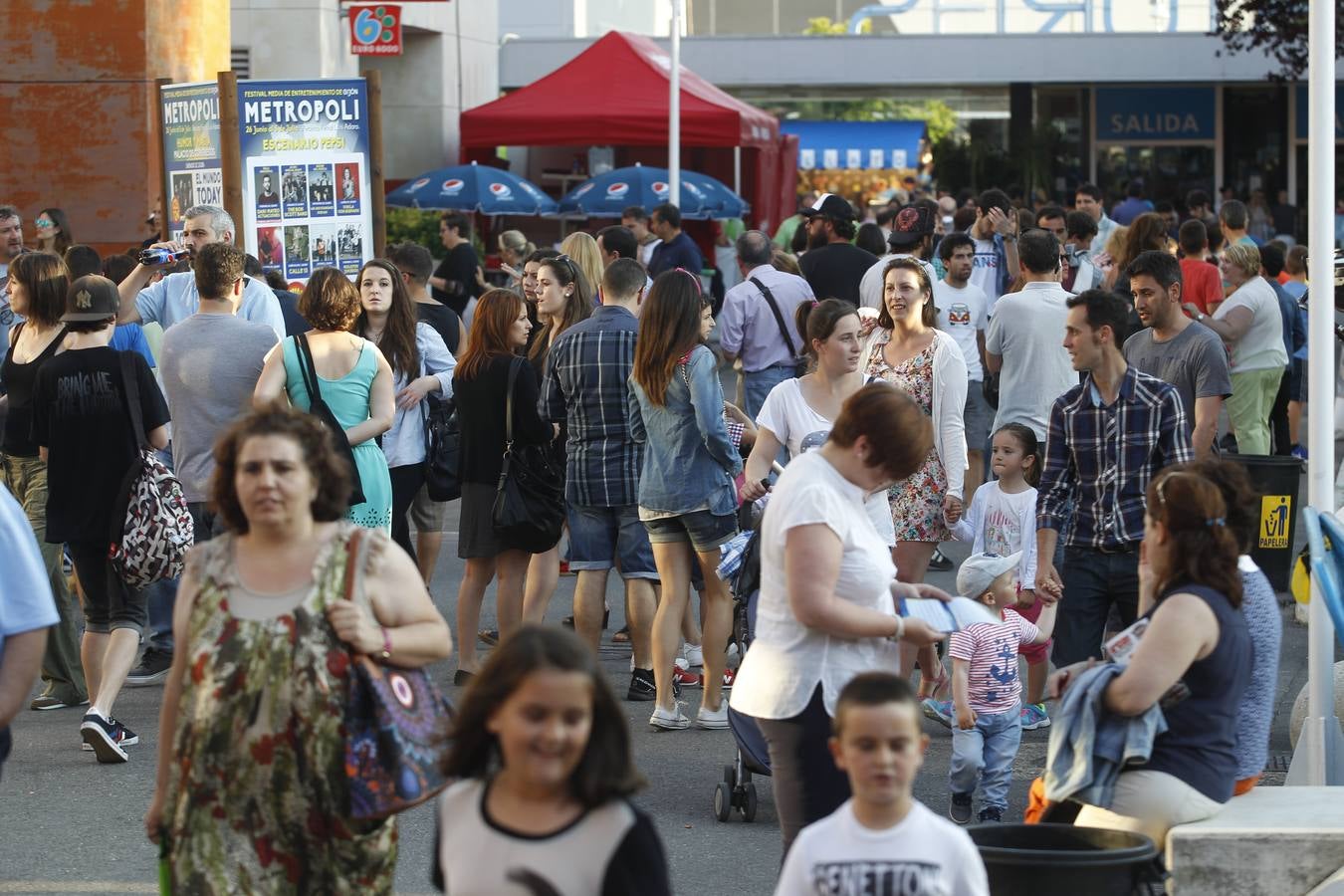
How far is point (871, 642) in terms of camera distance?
4.68m

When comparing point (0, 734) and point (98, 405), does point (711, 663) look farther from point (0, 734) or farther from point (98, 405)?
point (0, 734)

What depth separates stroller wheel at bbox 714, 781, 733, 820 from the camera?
6.59 metres

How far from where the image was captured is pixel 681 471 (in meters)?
7.61

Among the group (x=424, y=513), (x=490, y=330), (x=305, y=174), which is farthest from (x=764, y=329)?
(x=490, y=330)

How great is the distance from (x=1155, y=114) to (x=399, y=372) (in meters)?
30.5

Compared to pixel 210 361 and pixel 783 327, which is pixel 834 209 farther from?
pixel 210 361

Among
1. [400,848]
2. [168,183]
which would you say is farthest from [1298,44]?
[400,848]

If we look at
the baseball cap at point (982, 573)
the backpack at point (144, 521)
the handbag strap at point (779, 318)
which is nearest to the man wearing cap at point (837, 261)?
the handbag strap at point (779, 318)

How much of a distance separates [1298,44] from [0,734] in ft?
98.0

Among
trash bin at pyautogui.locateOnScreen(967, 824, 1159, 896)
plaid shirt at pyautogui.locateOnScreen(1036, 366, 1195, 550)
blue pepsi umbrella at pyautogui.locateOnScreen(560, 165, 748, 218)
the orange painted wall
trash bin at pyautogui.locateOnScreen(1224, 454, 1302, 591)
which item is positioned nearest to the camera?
trash bin at pyautogui.locateOnScreen(967, 824, 1159, 896)

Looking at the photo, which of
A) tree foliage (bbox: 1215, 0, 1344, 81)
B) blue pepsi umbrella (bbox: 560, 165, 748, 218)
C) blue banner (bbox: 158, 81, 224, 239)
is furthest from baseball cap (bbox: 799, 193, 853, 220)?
tree foliage (bbox: 1215, 0, 1344, 81)

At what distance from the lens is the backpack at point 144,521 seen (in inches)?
291

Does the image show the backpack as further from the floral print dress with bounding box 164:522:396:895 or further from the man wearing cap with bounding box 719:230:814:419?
the man wearing cap with bounding box 719:230:814:419

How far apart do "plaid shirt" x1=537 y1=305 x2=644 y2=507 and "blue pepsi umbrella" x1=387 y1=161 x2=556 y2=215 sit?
15538 millimetres
